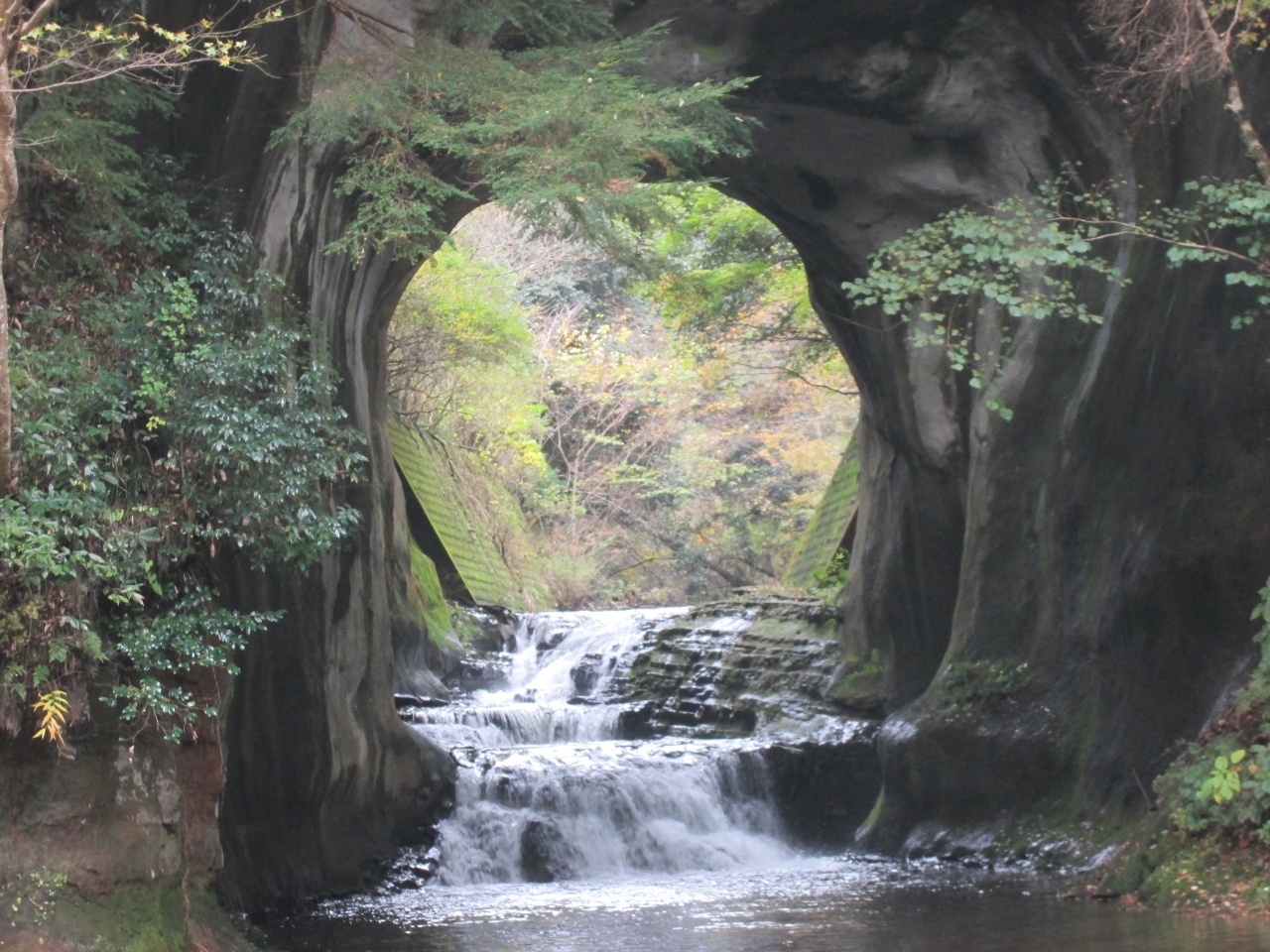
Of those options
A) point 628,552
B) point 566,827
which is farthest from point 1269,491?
point 628,552

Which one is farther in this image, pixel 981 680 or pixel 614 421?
pixel 614 421

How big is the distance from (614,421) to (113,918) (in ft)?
72.4

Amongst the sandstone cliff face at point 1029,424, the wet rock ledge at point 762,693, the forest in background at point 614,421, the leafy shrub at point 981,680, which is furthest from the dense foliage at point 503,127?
the forest in background at point 614,421

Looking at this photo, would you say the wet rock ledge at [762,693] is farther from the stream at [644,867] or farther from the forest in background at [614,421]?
the forest in background at [614,421]

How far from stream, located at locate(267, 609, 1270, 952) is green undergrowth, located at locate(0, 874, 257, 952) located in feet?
4.05

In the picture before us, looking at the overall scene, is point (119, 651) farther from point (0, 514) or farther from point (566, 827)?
point (566, 827)

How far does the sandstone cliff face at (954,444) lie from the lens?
912cm

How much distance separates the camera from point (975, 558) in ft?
37.6

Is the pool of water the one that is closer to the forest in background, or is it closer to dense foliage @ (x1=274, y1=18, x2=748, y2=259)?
dense foliage @ (x1=274, y1=18, x2=748, y2=259)

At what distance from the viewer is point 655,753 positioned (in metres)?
12.1

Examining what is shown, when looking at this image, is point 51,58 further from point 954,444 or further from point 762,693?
point 762,693

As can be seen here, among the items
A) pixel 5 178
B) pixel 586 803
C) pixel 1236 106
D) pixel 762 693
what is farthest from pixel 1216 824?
pixel 5 178

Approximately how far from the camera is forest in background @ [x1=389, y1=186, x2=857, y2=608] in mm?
20812

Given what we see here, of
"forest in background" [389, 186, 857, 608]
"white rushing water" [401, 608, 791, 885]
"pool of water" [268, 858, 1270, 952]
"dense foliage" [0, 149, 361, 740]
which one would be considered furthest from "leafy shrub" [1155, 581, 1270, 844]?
"forest in background" [389, 186, 857, 608]
